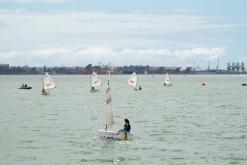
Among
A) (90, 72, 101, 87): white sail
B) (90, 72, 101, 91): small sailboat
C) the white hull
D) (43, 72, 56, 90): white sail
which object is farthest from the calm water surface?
(90, 72, 101, 91): small sailboat

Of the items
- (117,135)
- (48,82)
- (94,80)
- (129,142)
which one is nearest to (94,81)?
(94,80)

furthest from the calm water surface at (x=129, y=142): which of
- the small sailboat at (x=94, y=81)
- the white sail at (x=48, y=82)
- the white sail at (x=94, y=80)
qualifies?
the small sailboat at (x=94, y=81)

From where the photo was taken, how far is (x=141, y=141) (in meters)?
49.4

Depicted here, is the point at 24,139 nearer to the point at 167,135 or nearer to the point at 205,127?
the point at 167,135

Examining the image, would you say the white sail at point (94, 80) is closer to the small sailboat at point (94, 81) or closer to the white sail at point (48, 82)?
the small sailboat at point (94, 81)

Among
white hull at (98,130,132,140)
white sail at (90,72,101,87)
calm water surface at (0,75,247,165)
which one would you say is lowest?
calm water surface at (0,75,247,165)

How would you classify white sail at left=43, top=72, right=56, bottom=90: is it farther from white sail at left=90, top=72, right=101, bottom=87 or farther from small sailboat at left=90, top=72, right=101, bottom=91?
small sailboat at left=90, top=72, right=101, bottom=91

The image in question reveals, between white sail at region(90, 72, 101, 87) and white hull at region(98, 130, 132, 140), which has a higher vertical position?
→ white sail at region(90, 72, 101, 87)

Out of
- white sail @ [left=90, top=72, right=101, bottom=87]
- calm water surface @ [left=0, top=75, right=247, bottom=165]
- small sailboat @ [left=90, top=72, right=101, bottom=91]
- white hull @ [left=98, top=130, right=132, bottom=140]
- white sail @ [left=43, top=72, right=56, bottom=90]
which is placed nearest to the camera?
calm water surface @ [left=0, top=75, right=247, bottom=165]

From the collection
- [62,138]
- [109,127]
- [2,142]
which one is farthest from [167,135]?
[2,142]

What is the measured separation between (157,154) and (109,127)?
34.4ft

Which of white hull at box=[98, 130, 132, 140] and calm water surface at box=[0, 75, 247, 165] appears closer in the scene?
calm water surface at box=[0, 75, 247, 165]

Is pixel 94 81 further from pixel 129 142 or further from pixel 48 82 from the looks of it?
pixel 129 142

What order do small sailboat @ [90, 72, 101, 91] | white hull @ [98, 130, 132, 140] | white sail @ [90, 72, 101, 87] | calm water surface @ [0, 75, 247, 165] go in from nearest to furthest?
calm water surface @ [0, 75, 247, 165]
white hull @ [98, 130, 132, 140]
white sail @ [90, 72, 101, 87]
small sailboat @ [90, 72, 101, 91]
